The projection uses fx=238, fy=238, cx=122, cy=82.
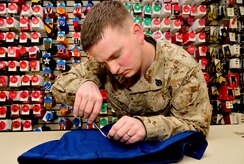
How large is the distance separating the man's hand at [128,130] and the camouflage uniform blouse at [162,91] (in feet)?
0.11

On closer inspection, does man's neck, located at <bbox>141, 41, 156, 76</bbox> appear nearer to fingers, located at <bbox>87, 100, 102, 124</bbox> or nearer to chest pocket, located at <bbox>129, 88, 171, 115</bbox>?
chest pocket, located at <bbox>129, 88, 171, 115</bbox>

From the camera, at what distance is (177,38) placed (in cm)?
345

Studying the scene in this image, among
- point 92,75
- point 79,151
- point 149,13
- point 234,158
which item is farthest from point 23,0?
point 234,158

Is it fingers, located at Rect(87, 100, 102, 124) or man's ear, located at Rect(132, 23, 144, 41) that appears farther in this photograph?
man's ear, located at Rect(132, 23, 144, 41)

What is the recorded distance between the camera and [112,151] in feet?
2.69

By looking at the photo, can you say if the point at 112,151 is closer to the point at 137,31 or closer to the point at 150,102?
the point at 150,102

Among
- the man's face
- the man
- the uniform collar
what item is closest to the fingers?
the man

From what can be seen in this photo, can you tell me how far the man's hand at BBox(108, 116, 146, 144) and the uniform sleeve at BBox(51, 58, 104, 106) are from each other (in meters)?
0.40

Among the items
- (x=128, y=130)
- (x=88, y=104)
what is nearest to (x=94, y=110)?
(x=88, y=104)

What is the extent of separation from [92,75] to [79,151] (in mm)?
629

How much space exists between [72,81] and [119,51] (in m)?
0.39

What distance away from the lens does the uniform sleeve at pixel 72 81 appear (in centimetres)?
122

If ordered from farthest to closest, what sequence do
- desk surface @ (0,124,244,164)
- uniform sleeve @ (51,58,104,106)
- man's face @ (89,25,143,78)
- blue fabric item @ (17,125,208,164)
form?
1. uniform sleeve @ (51,58,104,106)
2. man's face @ (89,25,143,78)
3. desk surface @ (0,124,244,164)
4. blue fabric item @ (17,125,208,164)

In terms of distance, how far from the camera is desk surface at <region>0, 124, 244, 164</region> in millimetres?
858
